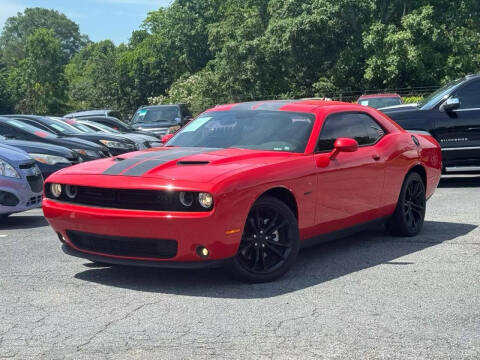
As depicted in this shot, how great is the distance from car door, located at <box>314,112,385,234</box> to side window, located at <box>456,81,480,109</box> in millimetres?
5344

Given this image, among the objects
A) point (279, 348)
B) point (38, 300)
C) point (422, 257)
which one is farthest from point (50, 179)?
point (422, 257)

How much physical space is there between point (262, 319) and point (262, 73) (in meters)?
46.1

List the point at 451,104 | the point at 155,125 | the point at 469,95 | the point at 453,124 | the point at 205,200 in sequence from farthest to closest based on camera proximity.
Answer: the point at 155,125 → the point at 469,95 → the point at 453,124 → the point at 451,104 → the point at 205,200

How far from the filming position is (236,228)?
5.42 m

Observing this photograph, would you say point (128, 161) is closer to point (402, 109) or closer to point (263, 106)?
point (263, 106)

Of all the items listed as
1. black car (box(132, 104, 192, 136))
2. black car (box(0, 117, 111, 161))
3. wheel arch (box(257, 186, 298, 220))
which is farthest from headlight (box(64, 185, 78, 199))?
black car (box(132, 104, 192, 136))

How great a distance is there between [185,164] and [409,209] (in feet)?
10.0

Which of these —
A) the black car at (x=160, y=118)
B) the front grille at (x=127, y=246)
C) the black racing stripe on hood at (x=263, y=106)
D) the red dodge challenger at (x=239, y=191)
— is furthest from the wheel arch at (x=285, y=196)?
the black car at (x=160, y=118)

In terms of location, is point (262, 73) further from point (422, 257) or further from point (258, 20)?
point (422, 257)

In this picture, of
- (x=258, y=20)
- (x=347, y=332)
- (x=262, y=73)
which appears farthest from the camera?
(x=258, y=20)

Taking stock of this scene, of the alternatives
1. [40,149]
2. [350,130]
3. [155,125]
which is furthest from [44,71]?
[350,130]

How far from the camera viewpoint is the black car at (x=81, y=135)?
15.7 metres

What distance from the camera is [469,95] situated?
1242 centimetres

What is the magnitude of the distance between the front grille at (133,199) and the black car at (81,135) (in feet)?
32.9
